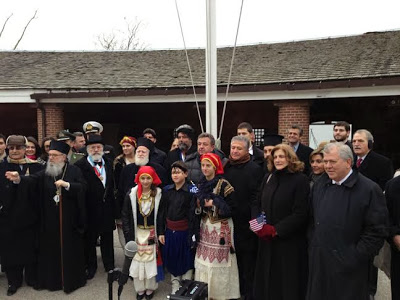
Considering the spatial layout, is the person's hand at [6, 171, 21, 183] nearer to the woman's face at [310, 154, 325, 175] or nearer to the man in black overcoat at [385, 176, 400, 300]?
the woman's face at [310, 154, 325, 175]

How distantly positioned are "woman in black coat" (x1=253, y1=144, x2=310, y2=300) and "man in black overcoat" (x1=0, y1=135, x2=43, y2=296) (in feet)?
9.57

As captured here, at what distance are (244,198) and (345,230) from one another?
1.33m

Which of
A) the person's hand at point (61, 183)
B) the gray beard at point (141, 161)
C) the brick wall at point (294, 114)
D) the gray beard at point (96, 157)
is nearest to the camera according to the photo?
the person's hand at point (61, 183)

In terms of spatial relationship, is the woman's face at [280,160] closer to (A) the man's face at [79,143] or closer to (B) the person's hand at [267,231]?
(B) the person's hand at [267,231]

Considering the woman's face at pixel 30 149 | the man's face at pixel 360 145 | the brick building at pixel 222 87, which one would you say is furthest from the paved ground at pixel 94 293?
the brick building at pixel 222 87

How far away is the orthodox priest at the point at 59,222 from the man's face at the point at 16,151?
29 cm

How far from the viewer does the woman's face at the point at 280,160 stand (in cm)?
357

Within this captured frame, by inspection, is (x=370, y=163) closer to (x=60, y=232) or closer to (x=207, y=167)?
(x=207, y=167)

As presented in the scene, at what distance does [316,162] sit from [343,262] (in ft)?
4.51

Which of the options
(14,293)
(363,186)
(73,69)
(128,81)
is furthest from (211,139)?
(73,69)

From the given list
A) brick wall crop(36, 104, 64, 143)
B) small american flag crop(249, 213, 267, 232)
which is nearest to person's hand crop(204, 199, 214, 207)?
small american flag crop(249, 213, 267, 232)

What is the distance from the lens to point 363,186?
3025mm

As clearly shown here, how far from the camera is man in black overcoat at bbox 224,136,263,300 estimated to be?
413 cm

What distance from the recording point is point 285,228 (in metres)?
3.47
